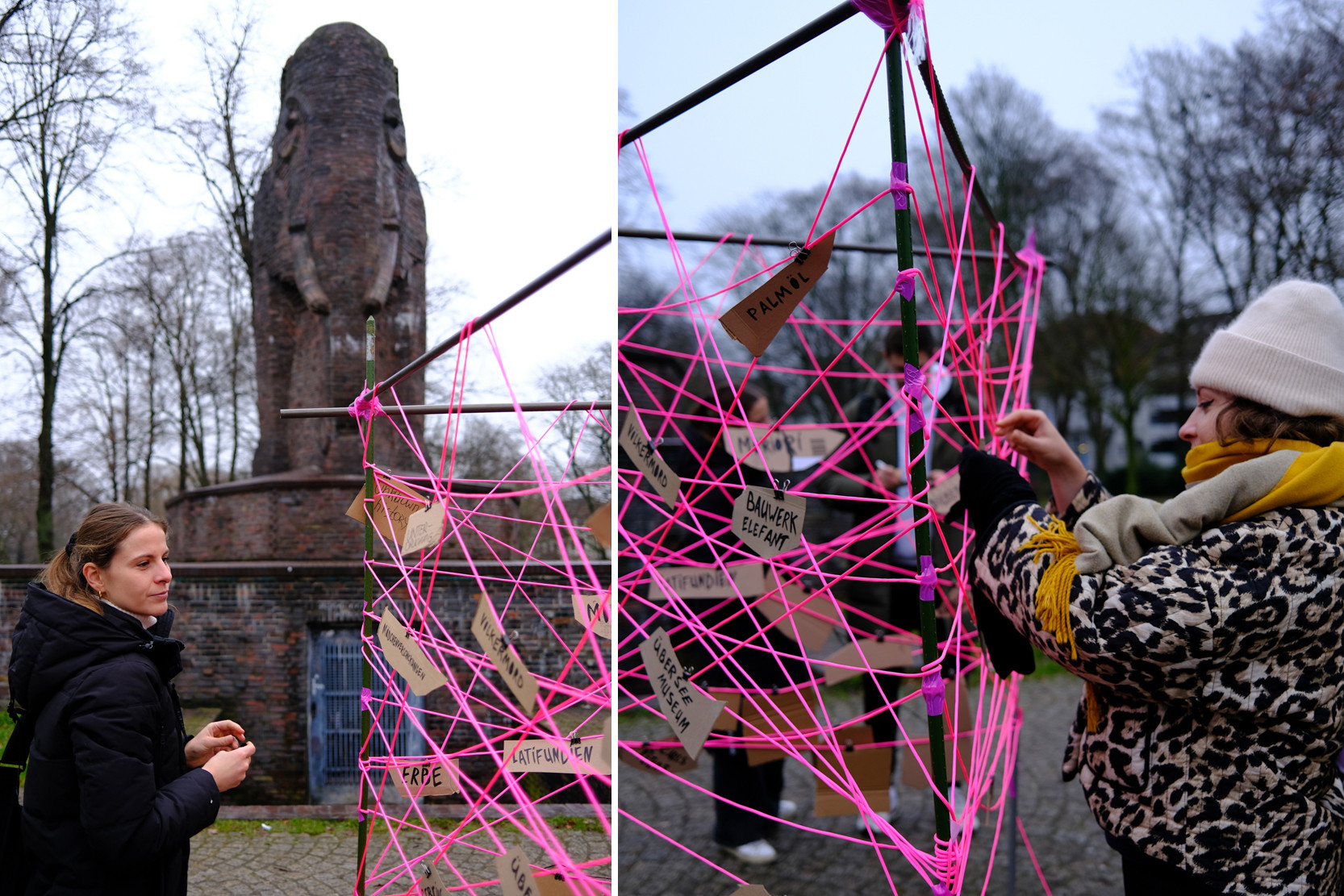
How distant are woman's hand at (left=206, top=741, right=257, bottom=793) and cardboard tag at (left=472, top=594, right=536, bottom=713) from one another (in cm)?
45

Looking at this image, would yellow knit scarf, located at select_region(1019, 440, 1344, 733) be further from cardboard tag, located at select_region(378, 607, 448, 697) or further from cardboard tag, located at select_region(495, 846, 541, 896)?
cardboard tag, located at select_region(378, 607, 448, 697)

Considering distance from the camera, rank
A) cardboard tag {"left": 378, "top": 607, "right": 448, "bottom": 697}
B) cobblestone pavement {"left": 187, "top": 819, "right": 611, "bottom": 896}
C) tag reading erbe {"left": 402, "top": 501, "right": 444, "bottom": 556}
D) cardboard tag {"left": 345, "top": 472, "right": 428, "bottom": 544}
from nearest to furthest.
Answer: cardboard tag {"left": 378, "top": 607, "right": 448, "bottom": 697} < tag reading erbe {"left": 402, "top": 501, "right": 444, "bottom": 556} < cardboard tag {"left": 345, "top": 472, "right": 428, "bottom": 544} < cobblestone pavement {"left": 187, "top": 819, "right": 611, "bottom": 896}

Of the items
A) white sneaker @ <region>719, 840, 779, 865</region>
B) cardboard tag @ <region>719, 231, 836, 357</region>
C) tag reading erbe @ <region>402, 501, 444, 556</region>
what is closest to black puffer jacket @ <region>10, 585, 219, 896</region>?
tag reading erbe @ <region>402, 501, 444, 556</region>

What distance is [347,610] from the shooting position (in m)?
7.41

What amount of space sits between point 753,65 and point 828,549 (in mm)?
1686

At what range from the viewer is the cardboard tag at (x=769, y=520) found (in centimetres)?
141

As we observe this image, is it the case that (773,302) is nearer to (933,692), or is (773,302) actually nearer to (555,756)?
(933,692)

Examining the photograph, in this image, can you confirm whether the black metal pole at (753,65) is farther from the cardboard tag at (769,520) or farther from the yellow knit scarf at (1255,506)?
the yellow knit scarf at (1255,506)

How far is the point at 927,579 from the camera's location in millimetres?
1181

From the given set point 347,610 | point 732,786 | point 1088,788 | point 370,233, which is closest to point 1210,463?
→ point 1088,788

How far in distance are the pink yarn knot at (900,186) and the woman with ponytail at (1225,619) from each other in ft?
1.43

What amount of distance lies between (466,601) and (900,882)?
4.94 m

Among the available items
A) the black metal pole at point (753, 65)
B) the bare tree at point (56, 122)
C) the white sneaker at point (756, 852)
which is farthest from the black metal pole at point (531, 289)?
the bare tree at point (56, 122)

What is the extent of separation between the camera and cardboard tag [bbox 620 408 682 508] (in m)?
1.59
